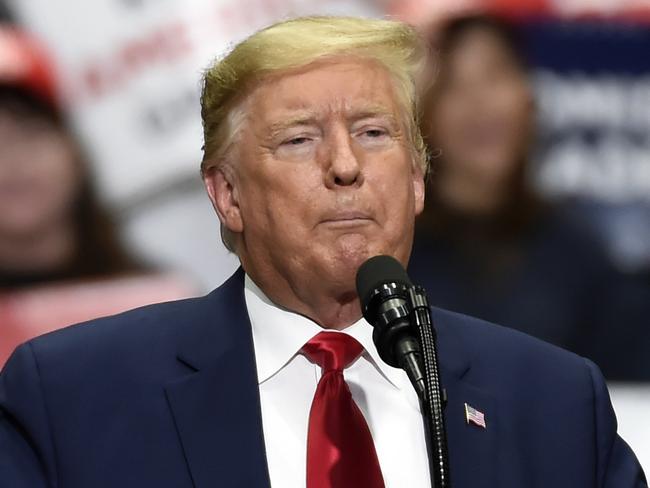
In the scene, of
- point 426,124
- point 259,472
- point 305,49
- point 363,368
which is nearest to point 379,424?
point 363,368

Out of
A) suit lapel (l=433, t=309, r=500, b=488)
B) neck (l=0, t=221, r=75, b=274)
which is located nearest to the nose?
suit lapel (l=433, t=309, r=500, b=488)

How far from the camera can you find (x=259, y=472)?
2242 mm

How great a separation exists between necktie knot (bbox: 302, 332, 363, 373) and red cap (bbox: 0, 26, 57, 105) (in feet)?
6.29

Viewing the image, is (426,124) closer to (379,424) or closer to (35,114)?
(35,114)

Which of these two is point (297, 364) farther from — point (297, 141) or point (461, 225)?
point (461, 225)

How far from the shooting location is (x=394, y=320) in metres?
1.93

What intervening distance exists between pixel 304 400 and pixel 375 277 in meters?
0.43

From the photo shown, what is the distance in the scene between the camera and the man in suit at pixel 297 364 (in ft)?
7.45

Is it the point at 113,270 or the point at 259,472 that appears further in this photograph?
the point at 113,270

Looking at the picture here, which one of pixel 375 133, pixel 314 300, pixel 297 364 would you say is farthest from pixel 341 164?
pixel 297 364

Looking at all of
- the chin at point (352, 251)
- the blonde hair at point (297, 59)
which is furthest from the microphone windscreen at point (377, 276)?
the blonde hair at point (297, 59)

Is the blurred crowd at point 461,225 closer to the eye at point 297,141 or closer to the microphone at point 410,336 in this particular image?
the eye at point 297,141

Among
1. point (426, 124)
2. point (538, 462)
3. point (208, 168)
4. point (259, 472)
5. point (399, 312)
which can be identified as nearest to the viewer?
point (399, 312)

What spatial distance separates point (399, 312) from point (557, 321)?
90.5 inches
